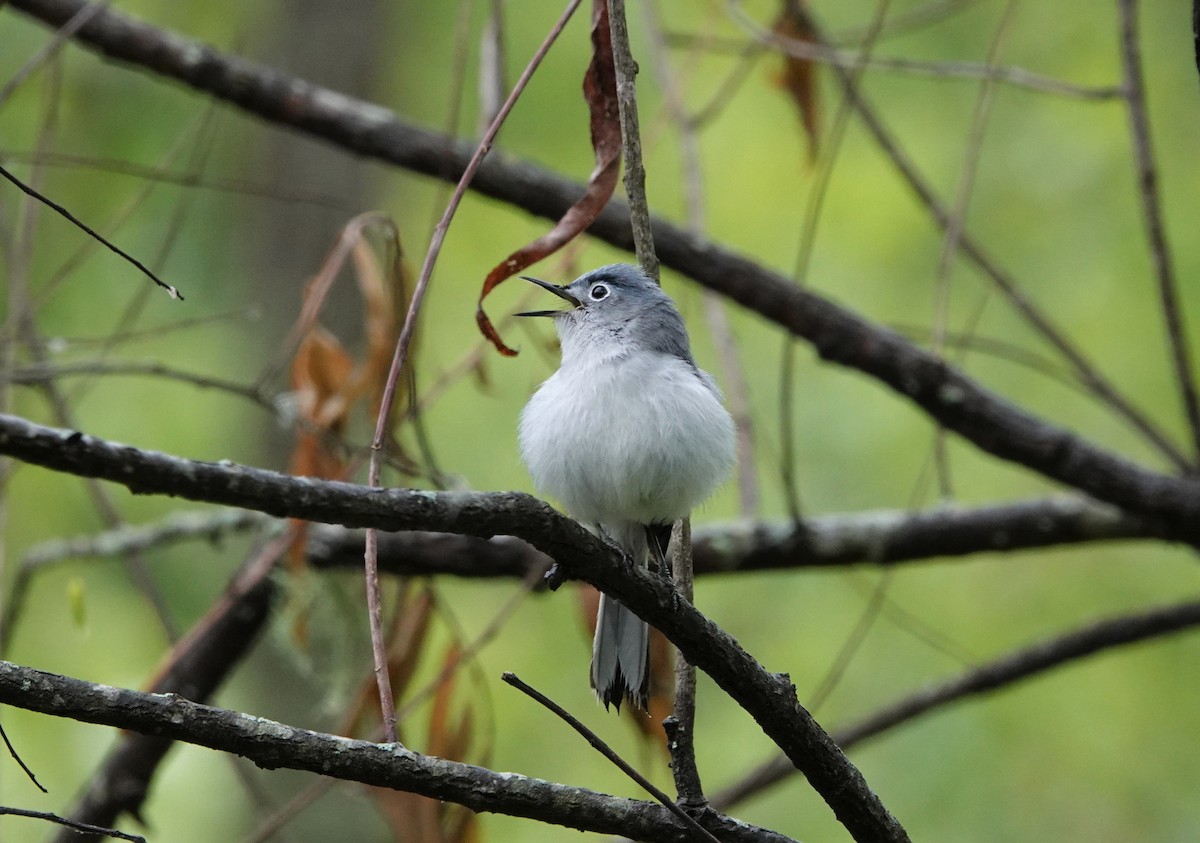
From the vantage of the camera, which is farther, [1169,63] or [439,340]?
[439,340]

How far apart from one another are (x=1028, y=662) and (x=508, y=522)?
3.39 metres

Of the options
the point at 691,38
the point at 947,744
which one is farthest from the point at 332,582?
the point at 947,744

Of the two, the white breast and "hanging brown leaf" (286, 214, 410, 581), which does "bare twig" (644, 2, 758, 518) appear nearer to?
the white breast

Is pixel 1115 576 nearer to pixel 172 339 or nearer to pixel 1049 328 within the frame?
pixel 1049 328

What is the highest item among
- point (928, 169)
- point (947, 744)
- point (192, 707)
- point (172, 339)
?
point (928, 169)

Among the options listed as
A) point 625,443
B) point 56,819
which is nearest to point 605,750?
point 56,819

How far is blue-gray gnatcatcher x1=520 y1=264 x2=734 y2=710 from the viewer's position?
3.03m

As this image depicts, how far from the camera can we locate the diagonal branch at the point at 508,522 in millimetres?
1216

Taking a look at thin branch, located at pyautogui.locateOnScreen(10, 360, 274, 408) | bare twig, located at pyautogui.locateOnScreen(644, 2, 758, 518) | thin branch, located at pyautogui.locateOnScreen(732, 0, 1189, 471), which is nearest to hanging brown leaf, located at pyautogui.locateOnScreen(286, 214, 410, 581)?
thin branch, located at pyautogui.locateOnScreen(10, 360, 274, 408)

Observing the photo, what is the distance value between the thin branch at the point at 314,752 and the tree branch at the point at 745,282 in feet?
8.16

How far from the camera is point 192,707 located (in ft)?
5.59

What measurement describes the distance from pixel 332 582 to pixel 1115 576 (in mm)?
4328

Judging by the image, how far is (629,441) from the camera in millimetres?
3111

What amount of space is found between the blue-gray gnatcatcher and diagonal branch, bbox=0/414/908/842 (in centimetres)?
77
